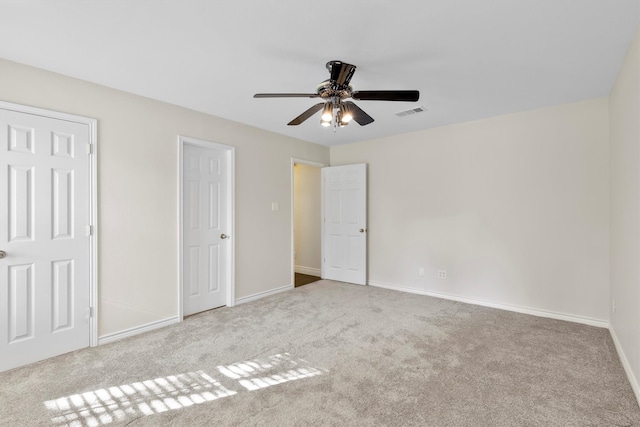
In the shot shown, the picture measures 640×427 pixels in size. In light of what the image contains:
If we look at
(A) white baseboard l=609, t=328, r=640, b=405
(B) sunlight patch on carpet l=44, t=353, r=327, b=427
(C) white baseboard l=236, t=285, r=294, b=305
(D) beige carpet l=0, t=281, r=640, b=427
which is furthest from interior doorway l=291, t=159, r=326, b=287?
(A) white baseboard l=609, t=328, r=640, b=405

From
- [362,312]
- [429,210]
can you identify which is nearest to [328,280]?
[362,312]

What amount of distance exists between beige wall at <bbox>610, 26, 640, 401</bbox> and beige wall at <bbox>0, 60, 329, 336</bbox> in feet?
12.3

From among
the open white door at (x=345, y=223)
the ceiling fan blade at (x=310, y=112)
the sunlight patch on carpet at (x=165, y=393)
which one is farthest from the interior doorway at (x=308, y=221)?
the sunlight patch on carpet at (x=165, y=393)

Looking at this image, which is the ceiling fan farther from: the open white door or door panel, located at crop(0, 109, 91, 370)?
the open white door

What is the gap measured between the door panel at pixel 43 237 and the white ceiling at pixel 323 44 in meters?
0.59

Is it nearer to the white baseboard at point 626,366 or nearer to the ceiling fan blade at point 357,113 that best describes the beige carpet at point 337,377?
the white baseboard at point 626,366

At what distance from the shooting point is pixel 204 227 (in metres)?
3.78

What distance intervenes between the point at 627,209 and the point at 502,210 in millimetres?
1486

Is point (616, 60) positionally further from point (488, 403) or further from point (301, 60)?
point (488, 403)

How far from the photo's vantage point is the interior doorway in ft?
19.3

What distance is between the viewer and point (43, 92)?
256 centimetres

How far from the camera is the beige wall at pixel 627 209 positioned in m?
2.06

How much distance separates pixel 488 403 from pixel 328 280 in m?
3.47

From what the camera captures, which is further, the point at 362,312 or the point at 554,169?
the point at 362,312
